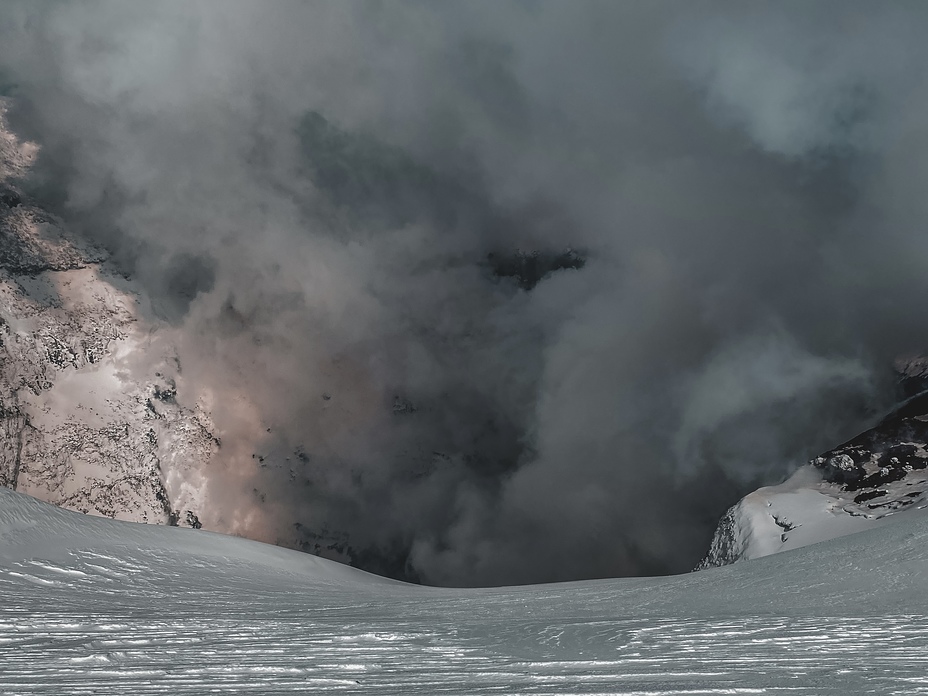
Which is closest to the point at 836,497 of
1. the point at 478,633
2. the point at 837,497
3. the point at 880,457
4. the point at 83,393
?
the point at 837,497

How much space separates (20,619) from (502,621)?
211 inches

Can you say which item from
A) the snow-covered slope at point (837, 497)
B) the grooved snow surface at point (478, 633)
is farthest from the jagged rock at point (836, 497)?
the grooved snow surface at point (478, 633)

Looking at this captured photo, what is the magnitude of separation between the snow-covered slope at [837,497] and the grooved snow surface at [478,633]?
67.5 metres

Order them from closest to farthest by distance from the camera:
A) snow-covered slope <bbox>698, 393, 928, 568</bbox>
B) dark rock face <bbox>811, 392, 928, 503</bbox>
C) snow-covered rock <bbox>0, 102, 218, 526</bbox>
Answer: snow-covered slope <bbox>698, 393, 928, 568</bbox> → dark rock face <bbox>811, 392, 928, 503</bbox> → snow-covered rock <bbox>0, 102, 218, 526</bbox>

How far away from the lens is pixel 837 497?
8550 centimetres

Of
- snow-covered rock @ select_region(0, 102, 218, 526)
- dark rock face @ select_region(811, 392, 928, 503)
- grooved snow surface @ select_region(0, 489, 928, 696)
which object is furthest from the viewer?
snow-covered rock @ select_region(0, 102, 218, 526)

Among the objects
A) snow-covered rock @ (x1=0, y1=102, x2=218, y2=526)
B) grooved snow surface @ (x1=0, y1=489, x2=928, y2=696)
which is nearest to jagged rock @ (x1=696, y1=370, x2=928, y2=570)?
grooved snow surface @ (x1=0, y1=489, x2=928, y2=696)

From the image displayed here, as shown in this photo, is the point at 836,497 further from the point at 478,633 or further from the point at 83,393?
the point at 83,393

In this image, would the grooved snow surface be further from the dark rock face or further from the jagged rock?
the dark rock face

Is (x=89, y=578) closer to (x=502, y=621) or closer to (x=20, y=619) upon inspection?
(x=20, y=619)

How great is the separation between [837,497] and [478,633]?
297ft

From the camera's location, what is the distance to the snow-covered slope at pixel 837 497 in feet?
249

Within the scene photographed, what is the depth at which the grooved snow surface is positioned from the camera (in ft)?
17.4

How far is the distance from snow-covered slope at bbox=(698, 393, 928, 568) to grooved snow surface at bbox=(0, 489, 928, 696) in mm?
67463
